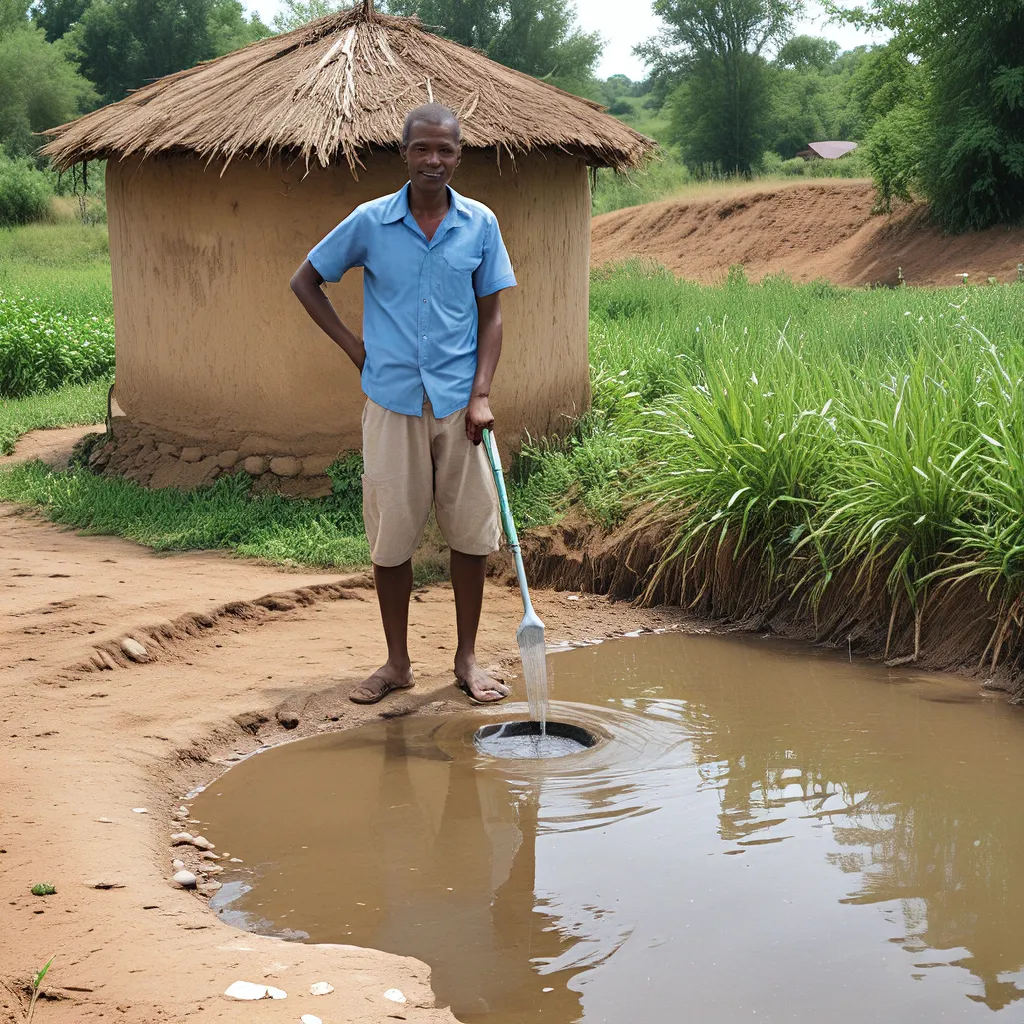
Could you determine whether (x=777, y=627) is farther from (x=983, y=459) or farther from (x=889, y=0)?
(x=889, y=0)

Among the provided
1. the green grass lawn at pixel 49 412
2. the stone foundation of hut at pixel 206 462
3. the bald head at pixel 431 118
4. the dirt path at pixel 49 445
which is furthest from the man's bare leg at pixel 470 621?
the green grass lawn at pixel 49 412

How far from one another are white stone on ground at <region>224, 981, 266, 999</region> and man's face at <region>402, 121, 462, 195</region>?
7.71 ft

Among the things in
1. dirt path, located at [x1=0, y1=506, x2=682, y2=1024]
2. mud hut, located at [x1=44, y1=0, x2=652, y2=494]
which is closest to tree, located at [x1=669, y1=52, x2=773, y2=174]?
mud hut, located at [x1=44, y1=0, x2=652, y2=494]

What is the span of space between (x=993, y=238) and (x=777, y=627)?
16.2 meters

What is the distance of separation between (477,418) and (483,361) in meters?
0.21

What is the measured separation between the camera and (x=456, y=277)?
3.89 metres

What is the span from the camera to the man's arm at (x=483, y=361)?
3.90 m

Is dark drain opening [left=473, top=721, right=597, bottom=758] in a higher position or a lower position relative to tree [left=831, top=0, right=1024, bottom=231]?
lower

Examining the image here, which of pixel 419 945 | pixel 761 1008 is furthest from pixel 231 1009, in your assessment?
pixel 761 1008

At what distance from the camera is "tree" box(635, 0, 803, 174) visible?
136 ft

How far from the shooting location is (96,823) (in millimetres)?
3174

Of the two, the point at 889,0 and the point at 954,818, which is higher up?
the point at 889,0

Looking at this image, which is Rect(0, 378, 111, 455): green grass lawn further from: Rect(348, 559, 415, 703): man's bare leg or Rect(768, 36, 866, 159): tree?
Rect(768, 36, 866, 159): tree

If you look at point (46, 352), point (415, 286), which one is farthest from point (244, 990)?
point (46, 352)
